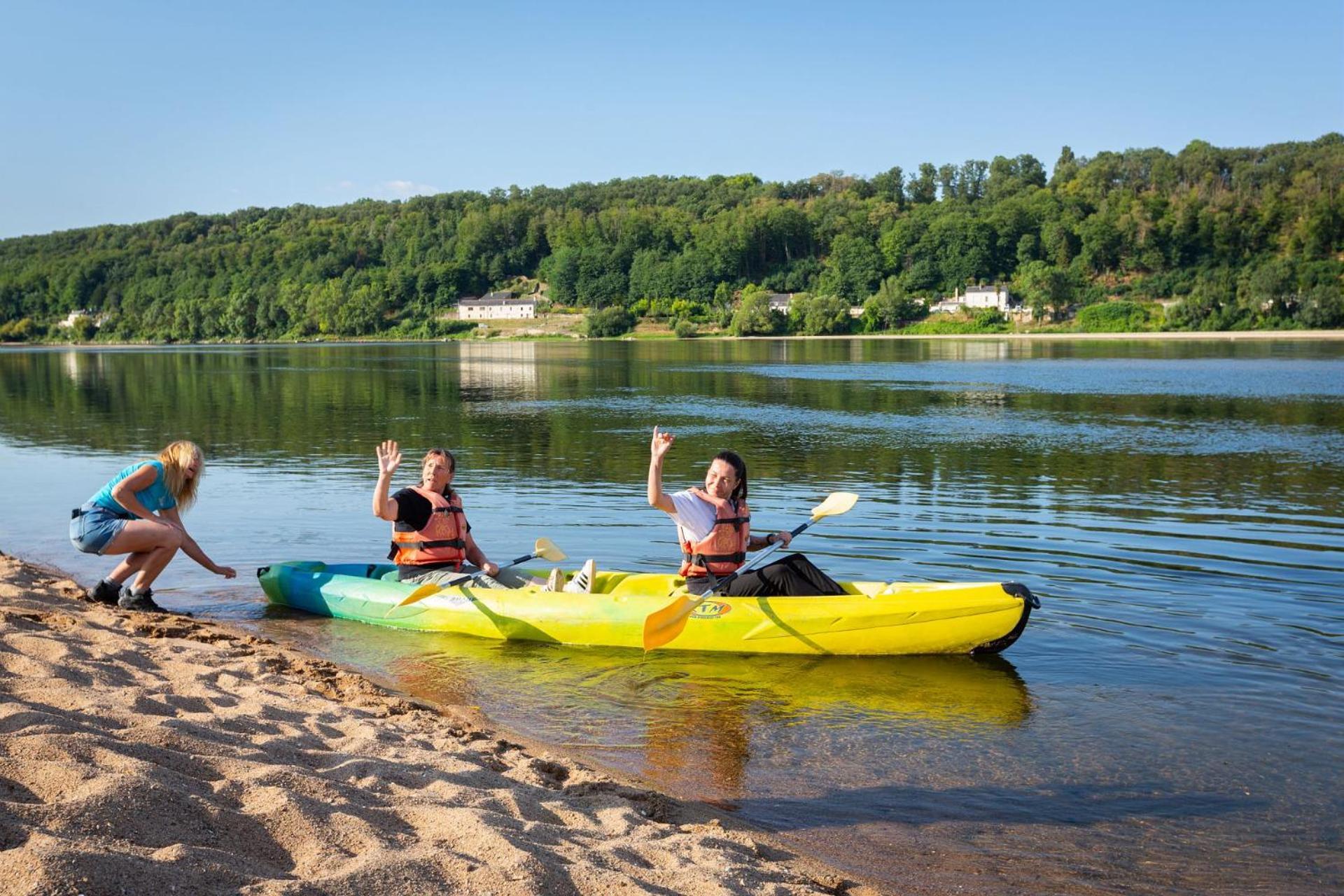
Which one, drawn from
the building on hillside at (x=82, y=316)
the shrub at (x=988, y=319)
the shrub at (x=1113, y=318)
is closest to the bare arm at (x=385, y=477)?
the shrub at (x=1113, y=318)

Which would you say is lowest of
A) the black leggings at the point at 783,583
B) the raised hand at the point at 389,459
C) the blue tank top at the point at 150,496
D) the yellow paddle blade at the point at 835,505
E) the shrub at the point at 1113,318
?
the black leggings at the point at 783,583

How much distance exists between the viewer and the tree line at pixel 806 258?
405ft

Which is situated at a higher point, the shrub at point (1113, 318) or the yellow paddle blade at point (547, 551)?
the shrub at point (1113, 318)

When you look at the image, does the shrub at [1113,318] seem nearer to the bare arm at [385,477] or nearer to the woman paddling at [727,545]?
the woman paddling at [727,545]

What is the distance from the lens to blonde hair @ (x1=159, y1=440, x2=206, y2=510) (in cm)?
921

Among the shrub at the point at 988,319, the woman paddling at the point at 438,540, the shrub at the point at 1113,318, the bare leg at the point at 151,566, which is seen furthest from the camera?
the shrub at the point at 988,319

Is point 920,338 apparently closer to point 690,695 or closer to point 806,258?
point 806,258

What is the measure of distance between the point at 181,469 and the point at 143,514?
476mm

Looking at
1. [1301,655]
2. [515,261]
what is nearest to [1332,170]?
[515,261]

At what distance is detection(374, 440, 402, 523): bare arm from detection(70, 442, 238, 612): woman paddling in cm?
165

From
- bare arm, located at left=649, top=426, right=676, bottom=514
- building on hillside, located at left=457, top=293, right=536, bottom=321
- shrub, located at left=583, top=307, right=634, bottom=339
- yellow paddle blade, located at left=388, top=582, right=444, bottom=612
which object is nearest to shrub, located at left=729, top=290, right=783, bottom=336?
shrub, located at left=583, top=307, right=634, bottom=339

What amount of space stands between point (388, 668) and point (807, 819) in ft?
13.8

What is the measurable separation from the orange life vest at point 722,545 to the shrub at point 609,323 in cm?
12749

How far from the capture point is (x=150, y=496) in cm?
929
